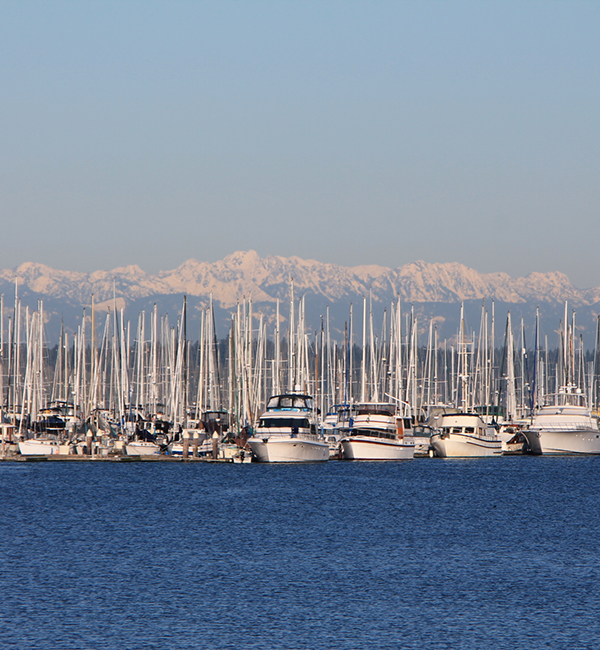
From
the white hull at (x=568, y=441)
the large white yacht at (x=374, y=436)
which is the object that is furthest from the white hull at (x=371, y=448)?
the white hull at (x=568, y=441)

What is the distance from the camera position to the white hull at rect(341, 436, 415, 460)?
90.2m

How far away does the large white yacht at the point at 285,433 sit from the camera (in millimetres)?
85562

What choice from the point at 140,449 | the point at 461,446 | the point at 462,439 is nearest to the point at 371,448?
the point at 462,439

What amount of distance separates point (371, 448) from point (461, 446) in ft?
52.5

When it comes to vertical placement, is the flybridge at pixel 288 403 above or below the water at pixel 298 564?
above

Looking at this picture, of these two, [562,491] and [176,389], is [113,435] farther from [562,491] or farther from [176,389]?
[562,491]

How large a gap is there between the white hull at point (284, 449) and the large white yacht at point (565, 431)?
A: 2900 cm

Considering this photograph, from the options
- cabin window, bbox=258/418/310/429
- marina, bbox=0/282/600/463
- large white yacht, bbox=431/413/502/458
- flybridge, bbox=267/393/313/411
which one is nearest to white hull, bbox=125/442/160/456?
marina, bbox=0/282/600/463

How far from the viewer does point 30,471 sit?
89000 mm

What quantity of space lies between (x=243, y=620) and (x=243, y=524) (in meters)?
21.9

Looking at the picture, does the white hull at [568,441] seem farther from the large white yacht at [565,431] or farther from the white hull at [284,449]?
the white hull at [284,449]

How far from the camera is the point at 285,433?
85.6 meters

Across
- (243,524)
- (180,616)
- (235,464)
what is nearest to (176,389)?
(235,464)

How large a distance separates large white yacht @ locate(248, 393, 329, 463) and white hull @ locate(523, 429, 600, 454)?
2917 centimetres
